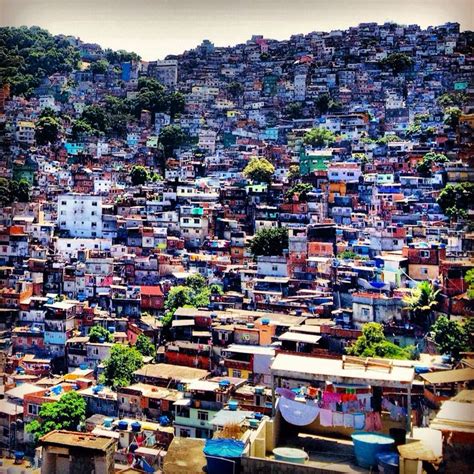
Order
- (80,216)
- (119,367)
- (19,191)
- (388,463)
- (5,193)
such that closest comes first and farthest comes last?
(388,463) → (119,367) → (80,216) → (5,193) → (19,191)

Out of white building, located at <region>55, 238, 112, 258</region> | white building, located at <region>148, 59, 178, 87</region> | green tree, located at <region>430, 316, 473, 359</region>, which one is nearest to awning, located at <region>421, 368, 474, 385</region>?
green tree, located at <region>430, 316, 473, 359</region>

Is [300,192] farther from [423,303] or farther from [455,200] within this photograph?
[423,303]

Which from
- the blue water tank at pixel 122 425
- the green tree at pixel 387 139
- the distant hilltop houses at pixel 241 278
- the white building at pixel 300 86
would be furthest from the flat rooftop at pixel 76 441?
the white building at pixel 300 86

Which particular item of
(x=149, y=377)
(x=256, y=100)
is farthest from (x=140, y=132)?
(x=149, y=377)

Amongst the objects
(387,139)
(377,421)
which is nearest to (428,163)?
(387,139)

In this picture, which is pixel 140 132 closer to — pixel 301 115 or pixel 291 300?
pixel 301 115
